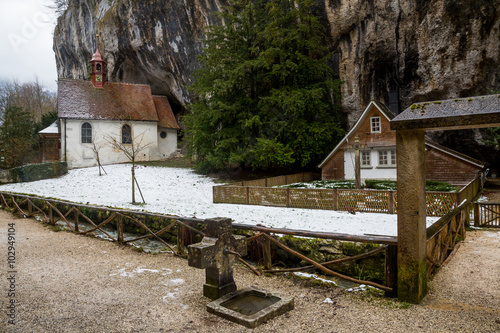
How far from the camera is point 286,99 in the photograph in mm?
19828

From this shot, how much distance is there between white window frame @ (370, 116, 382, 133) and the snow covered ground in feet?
34.8

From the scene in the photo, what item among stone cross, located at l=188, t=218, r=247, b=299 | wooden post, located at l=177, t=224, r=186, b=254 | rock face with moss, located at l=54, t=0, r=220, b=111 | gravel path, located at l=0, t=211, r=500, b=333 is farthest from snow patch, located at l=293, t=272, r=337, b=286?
rock face with moss, located at l=54, t=0, r=220, b=111

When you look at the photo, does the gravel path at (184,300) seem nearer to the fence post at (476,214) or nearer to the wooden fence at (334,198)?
the fence post at (476,214)

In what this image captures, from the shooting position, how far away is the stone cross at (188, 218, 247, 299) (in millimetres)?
4922

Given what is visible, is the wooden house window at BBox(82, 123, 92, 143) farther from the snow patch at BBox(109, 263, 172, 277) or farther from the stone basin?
the stone basin

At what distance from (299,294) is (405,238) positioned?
77.1 inches

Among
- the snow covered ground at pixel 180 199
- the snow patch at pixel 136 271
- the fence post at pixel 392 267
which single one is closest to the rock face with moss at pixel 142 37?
the snow covered ground at pixel 180 199

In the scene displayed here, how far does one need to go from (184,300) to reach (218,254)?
3.09 ft

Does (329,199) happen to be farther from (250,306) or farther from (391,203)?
(250,306)

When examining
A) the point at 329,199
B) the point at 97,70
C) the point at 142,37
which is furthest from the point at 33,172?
the point at 329,199

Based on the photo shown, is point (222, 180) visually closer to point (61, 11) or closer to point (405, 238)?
point (405, 238)

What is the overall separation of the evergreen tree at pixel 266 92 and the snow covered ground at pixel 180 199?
3.31 metres

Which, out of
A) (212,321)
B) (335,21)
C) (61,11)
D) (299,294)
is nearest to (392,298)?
(299,294)

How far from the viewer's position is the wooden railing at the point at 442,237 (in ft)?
18.4
